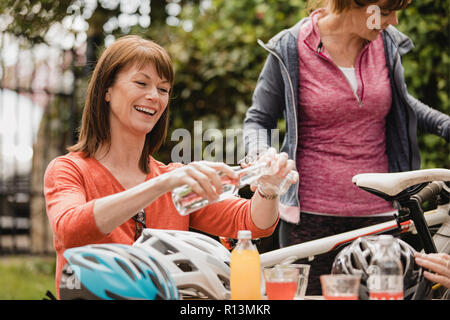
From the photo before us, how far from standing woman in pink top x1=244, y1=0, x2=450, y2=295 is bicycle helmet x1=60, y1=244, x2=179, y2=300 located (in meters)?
1.00

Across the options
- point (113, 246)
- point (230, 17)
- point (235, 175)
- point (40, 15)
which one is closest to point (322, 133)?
point (235, 175)

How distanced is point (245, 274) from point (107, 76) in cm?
95

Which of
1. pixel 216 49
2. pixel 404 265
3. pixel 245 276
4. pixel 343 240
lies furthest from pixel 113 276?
pixel 216 49

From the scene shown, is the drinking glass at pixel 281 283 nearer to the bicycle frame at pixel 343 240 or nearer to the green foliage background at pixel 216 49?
the bicycle frame at pixel 343 240

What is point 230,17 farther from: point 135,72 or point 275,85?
point 135,72

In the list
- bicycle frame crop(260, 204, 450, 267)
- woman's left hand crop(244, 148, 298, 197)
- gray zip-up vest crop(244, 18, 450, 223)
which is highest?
gray zip-up vest crop(244, 18, 450, 223)

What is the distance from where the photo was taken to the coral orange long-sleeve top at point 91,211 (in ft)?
4.78

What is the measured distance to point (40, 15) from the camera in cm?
434

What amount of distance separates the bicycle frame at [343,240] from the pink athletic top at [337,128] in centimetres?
15

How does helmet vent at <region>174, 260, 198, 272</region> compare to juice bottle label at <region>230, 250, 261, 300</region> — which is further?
helmet vent at <region>174, 260, 198, 272</region>

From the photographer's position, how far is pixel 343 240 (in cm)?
220

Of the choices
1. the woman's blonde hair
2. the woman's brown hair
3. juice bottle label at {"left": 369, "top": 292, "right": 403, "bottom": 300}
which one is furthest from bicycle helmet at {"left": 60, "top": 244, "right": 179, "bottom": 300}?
the woman's blonde hair

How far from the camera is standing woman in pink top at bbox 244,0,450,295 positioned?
229 centimetres

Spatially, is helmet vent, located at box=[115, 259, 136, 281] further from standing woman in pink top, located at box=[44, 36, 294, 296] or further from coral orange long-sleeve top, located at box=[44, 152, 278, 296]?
standing woman in pink top, located at box=[44, 36, 294, 296]
